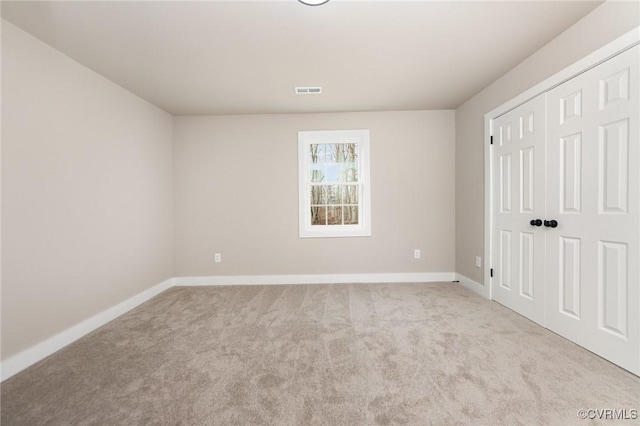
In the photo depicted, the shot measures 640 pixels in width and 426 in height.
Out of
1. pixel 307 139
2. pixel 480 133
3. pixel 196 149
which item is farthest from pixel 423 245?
pixel 196 149

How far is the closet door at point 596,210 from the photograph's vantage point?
183cm

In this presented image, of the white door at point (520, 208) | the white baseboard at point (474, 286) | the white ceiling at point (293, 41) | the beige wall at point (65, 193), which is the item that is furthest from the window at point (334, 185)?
the beige wall at point (65, 193)

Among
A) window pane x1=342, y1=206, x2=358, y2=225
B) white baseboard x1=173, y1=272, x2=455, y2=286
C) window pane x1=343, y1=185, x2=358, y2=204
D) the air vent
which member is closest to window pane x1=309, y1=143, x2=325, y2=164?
window pane x1=343, y1=185, x2=358, y2=204

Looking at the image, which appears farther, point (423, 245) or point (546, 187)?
point (423, 245)

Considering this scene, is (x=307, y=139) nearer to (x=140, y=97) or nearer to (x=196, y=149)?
(x=196, y=149)

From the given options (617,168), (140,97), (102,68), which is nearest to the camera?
(617,168)

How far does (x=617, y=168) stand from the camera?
1904 millimetres

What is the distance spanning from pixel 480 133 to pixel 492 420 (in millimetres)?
3089

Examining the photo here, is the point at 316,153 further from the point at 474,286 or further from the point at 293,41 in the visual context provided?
the point at 474,286

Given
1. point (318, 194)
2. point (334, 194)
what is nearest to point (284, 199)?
point (318, 194)

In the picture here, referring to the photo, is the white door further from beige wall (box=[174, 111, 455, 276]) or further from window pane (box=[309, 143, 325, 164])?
window pane (box=[309, 143, 325, 164])

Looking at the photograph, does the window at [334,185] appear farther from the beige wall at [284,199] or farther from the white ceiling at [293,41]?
the white ceiling at [293,41]

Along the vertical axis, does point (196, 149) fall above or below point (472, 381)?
above

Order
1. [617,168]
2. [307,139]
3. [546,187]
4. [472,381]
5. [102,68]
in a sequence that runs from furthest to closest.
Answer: [307,139], [102,68], [546,187], [617,168], [472,381]
